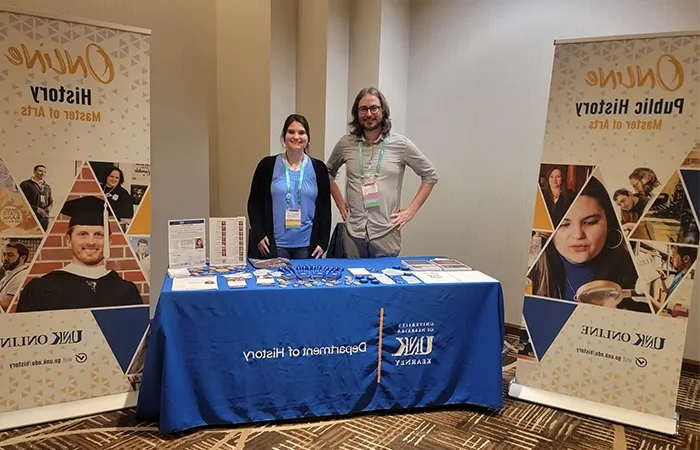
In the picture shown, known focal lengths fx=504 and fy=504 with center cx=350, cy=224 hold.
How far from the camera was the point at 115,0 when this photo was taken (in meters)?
Answer: 3.24

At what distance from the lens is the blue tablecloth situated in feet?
7.12

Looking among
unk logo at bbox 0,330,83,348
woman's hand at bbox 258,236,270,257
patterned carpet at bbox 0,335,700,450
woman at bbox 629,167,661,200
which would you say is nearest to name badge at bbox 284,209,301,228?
woman's hand at bbox 258,236,270,257

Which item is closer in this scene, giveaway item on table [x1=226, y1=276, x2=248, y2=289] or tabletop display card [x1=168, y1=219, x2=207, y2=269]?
giveaway item on table [x1=226, y1=276, x2=248, y2=289]

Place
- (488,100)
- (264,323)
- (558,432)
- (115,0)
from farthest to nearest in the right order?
(488,100) < (115,0) < (558,432) < (264,323)

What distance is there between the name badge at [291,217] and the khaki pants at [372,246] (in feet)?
1.18

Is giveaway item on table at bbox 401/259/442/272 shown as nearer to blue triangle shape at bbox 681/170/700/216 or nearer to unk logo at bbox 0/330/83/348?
blue triangle shape at bbox 681/170/700/216

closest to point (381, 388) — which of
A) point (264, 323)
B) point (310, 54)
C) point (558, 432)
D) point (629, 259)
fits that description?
point (264, 323)

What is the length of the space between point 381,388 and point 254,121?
2.26 meters

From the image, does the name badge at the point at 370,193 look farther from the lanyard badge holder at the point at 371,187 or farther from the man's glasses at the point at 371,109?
the man's glasses at the point at 371,109

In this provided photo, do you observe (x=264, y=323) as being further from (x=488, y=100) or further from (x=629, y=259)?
(x=488, y=100)

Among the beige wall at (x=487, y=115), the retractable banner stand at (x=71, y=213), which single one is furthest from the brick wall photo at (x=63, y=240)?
the beige wall at (x=487, y=115)

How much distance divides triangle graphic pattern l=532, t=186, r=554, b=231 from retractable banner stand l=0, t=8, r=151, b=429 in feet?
6.48

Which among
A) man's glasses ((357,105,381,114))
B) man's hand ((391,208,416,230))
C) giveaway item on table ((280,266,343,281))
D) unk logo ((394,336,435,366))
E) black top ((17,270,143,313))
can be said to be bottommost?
unk logo ((394,336,435,366))

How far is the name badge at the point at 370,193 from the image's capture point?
2830mm
